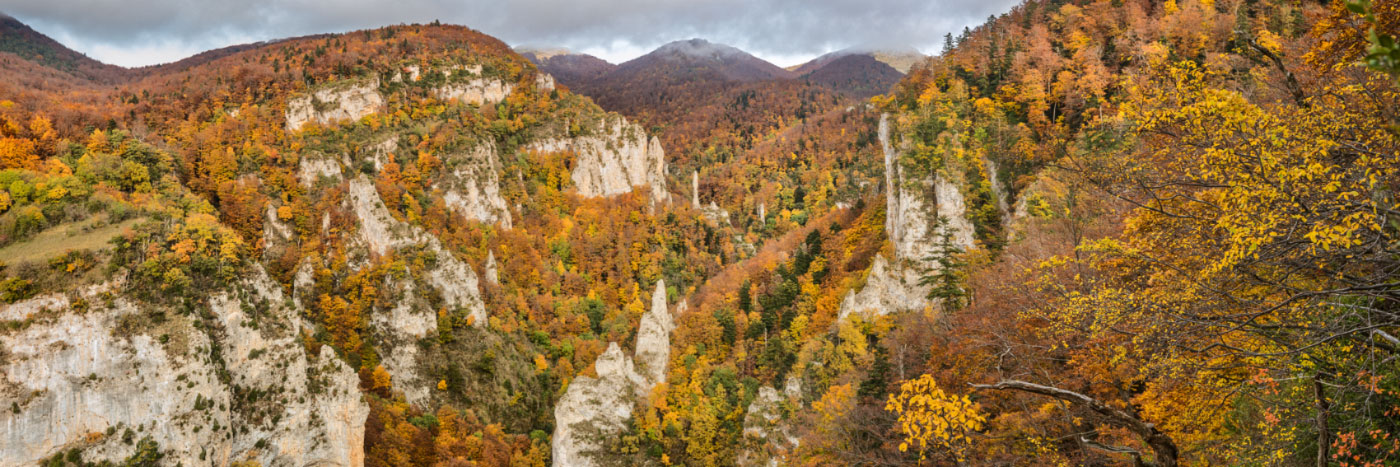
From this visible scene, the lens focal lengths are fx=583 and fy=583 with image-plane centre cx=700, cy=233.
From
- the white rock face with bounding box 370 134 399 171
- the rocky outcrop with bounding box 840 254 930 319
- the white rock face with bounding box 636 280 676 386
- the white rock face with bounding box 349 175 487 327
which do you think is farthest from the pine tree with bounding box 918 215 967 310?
the white rock face with bounding box 370 134 399 171

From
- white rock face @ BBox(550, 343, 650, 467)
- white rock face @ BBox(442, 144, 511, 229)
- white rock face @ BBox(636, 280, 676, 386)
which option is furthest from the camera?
white rock face @ BBox(442, 144, 511, 229)

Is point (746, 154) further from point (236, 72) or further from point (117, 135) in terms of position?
point (117, 135)

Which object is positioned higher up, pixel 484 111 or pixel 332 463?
pixel 484 111

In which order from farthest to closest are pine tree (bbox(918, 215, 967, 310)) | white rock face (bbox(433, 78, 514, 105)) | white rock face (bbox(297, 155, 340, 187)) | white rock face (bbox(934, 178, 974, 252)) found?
white rock face (bbox(433, 78, 514, 105)) < white rock face (bbox(297, 155, 340, 187)) < white rock face (bbox(934, 178, 974, 252)) < pine tree (bbox(918, 215, 967, 310))

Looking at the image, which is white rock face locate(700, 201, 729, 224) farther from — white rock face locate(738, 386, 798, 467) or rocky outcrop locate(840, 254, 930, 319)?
rocky outcrop locate(840, 254, 930, 319)

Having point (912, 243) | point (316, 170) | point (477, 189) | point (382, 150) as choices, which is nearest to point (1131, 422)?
point (912, 243)

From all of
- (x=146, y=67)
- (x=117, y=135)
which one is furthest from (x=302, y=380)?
(x=146, y=67)
